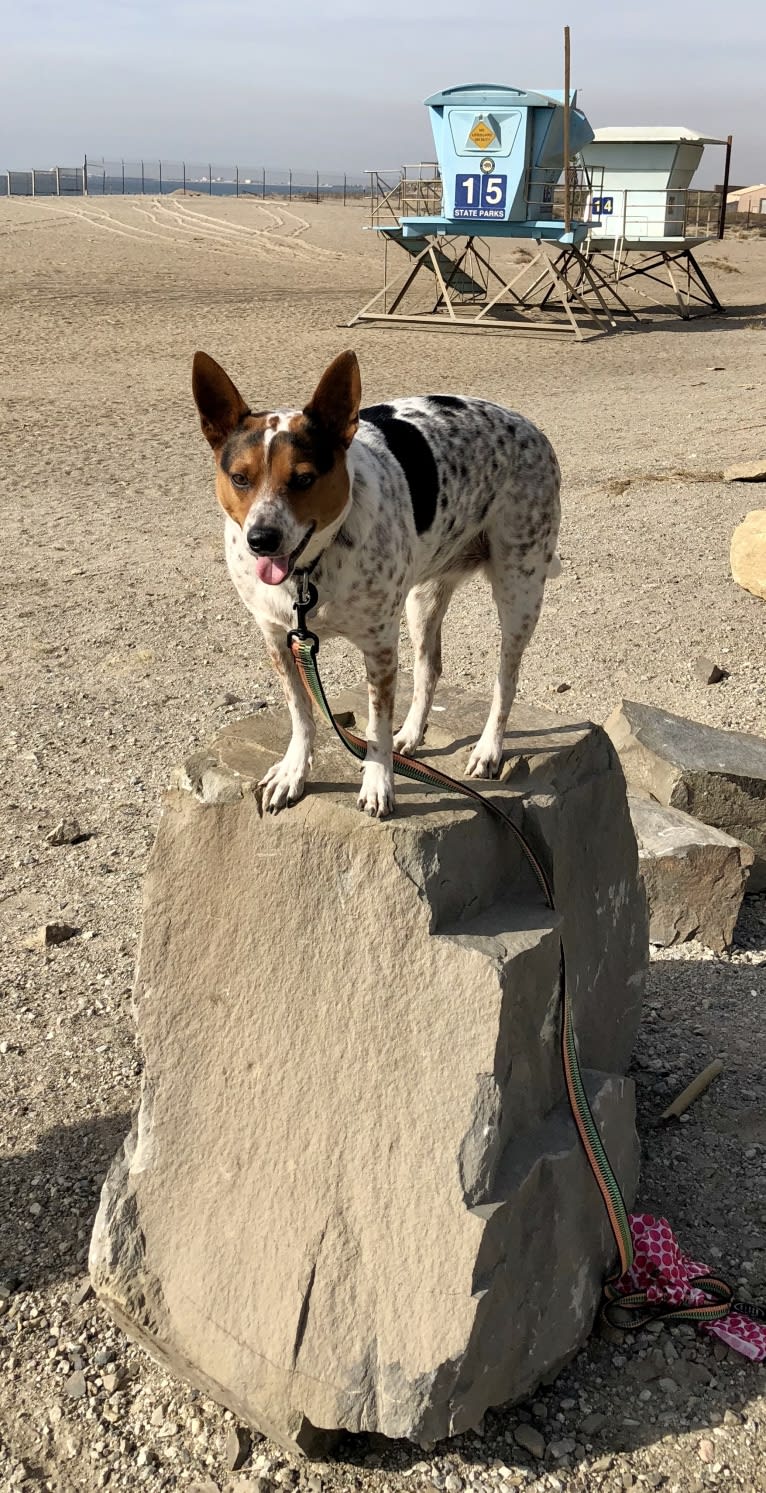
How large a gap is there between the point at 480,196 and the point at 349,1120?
77.2ft

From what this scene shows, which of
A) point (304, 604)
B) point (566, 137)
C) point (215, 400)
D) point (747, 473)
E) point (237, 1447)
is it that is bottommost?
point (237, 1447)

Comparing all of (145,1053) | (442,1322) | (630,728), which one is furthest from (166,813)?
(630,728)

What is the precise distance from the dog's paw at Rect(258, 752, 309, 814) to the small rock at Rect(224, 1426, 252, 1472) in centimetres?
182

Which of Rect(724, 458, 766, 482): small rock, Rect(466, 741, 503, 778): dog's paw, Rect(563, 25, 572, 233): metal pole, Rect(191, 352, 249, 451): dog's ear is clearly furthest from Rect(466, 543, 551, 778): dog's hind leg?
Rect(563, 25, 572, 233): metal pole

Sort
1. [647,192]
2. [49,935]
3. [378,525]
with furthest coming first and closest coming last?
1. [647,192]
2. [49,935]
3. [378,525]

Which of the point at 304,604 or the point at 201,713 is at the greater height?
the point at 304,604

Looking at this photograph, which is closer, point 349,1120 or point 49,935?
point 349,1120

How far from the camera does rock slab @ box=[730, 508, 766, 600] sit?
400 inches

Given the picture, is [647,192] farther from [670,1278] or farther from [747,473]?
[670,1278]

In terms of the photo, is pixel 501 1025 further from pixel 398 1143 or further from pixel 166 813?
pixel 166 813

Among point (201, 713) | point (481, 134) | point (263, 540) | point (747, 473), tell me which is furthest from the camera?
point (481, 134)

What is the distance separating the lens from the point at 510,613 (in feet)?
15.0

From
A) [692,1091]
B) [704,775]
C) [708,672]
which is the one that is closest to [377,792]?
[692,1091]

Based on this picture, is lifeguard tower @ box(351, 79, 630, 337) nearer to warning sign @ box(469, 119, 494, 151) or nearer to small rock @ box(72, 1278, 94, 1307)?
warning sign @ box(469, 119, 494, 151)
